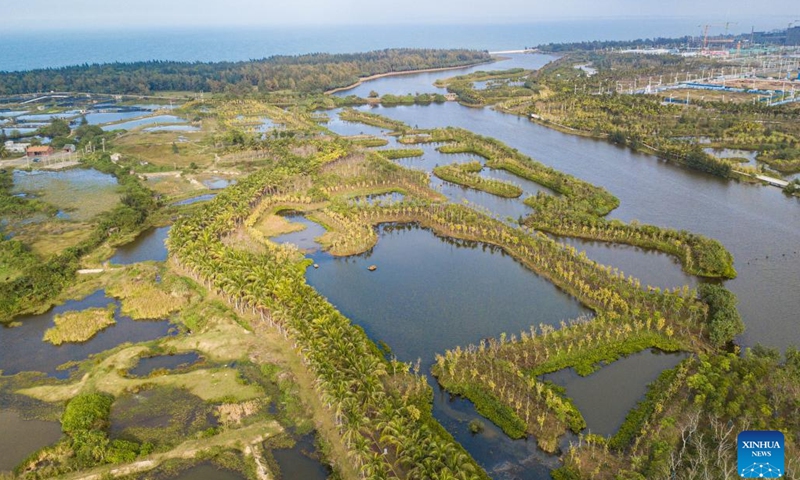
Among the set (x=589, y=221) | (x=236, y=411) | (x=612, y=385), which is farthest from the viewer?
Result: (x=589, y=221)

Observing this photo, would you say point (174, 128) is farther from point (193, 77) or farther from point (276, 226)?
point (276, 226)

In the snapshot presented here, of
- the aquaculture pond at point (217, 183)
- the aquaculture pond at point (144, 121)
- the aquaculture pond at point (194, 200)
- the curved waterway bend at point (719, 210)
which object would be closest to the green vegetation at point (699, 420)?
the curved waterway bend at point (719, 210)

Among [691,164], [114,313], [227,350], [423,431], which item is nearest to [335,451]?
[423,431]

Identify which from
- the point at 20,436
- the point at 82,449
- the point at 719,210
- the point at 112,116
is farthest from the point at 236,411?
the point at 112,116

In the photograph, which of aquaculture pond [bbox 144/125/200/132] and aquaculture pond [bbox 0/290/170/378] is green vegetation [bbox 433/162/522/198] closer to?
aquaculture pond [bbox 0/290/170/378]

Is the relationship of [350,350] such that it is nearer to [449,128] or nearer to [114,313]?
[114,313]

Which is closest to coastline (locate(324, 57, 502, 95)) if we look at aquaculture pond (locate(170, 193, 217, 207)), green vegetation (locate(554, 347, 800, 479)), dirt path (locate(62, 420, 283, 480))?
aquaculture pond (locate(170, 193, 217, 207))

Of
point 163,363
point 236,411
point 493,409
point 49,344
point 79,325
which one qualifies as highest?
point 79,325
